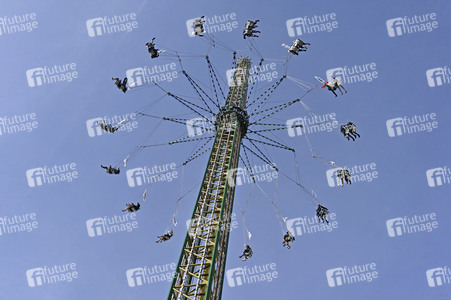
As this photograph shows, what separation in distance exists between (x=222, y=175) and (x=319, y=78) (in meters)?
11.7

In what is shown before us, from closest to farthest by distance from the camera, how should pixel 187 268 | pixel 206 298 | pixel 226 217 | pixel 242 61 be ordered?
pixel 206 298
pixel 187 268
pixel 226 217
pixel 242 61

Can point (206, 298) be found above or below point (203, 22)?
below

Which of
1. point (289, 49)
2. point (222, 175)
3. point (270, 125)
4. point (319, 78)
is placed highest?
point (289, 49)

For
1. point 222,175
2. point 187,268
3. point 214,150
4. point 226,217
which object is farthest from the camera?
point 214,150

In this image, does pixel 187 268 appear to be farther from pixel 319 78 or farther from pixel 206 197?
pixel 319 78

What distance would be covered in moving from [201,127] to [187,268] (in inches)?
523

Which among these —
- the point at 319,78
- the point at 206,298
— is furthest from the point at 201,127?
the point at 206,298

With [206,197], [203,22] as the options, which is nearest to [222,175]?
[206,197]

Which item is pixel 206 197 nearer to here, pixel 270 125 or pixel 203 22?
pixel 270 125

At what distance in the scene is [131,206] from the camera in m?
30.0

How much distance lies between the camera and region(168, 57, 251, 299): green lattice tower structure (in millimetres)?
20438

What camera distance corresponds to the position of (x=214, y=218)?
938 inches

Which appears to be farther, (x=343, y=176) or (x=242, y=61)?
(x=242, y=61)

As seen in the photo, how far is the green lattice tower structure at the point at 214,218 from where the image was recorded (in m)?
20.4
